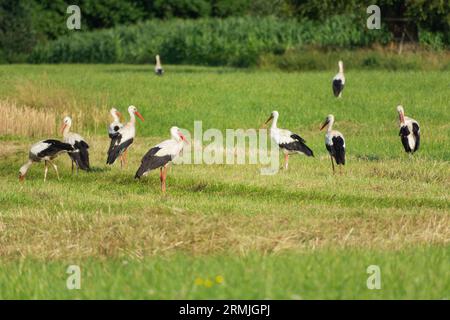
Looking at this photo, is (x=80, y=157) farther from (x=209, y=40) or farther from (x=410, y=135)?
(x=209, y=40)

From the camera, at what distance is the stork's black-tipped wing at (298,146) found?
19.7m

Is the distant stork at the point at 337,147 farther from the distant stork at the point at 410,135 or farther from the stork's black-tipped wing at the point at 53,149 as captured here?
the stork's black-tipped wing at the point at 53,149

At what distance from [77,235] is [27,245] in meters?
0.63

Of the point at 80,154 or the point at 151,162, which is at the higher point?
the point at 80,154

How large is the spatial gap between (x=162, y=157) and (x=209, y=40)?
43.0 meters

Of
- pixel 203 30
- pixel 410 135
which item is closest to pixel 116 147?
pixel 410 135

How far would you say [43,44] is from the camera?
7012cm

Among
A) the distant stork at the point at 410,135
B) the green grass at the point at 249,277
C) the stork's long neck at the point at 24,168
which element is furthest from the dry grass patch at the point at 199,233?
the distant stork at the point at 410,135

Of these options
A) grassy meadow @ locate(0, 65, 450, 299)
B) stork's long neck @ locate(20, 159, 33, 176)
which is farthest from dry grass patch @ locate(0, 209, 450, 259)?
stork's long neck @ locate(20, 159, 33, 176)

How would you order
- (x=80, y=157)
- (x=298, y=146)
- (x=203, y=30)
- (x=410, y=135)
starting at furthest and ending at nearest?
(x=203, y=30) → (x=410, y=135) → (x=298, y=146) → (x=80, y=157)

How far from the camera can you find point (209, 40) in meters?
59.9

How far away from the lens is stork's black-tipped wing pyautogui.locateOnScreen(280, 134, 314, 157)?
19672 mm
